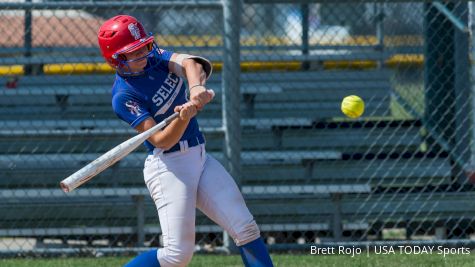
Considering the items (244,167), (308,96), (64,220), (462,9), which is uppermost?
(462,9)

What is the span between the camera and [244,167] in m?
7.80

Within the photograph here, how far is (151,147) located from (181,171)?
239mm

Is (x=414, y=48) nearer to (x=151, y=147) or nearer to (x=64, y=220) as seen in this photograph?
(x=64, y=220)

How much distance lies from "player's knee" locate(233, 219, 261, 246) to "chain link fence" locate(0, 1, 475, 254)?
6.35 ft

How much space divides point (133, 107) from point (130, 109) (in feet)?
0.06

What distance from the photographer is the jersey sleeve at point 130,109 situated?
4414 mm

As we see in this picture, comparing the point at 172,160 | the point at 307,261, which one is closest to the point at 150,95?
the point at 172,160

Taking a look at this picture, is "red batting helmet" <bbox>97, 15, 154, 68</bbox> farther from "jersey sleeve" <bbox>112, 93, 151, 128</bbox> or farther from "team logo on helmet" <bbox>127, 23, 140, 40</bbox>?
"jersey sleeve" <bbox>112, 93, 151, 128</bbox>

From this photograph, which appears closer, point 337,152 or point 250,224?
point 250,224

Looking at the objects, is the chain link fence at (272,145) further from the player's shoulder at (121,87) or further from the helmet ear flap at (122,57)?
the helmet ear flap at (122,57)

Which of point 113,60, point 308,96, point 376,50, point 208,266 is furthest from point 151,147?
point 376,50

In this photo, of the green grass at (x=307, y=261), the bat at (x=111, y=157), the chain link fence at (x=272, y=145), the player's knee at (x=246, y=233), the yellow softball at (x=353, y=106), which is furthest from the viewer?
the chain link fence at (x=272, y=145)

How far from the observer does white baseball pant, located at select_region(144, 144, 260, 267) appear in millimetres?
4520

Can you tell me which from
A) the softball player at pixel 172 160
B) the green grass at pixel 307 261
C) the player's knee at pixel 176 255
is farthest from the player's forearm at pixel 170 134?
the green grass at pixel 307 261
